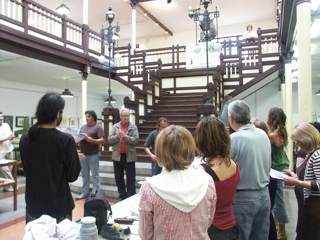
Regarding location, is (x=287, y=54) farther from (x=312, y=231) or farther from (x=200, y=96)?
(x=312, y=231)

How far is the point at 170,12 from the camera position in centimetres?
1130

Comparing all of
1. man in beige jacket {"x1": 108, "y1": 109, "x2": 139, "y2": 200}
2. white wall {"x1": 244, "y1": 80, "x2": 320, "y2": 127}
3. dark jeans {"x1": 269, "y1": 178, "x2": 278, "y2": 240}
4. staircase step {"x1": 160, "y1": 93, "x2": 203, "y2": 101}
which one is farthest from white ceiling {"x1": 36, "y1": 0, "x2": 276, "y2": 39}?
dark jeans {"x1": 269, "y1": 178, "x2": 278, "y2": 240}

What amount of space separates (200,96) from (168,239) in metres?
7.27

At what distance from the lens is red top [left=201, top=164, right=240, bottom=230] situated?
1.51m

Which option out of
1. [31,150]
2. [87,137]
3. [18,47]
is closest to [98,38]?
[18,47]

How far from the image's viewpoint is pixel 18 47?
6363 mm

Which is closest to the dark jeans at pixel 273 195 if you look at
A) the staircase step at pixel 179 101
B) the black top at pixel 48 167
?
the black top at pixel 48 167

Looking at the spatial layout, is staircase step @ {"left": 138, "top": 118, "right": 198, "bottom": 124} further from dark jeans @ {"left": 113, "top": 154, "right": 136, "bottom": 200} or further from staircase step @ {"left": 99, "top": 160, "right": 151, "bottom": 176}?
dark jeans @ {"left": 113, "top": 154, "right": 136, "bottom": 200}

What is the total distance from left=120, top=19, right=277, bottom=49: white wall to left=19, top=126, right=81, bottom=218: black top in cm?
1173

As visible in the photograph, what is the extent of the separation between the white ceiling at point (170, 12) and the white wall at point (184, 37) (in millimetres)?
208

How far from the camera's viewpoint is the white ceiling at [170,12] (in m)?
10.4

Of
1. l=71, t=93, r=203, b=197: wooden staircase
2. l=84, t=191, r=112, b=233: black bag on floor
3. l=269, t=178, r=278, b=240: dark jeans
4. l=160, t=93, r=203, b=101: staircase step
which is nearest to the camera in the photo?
l=84, t=191, r=112, b=233: black bag on floor

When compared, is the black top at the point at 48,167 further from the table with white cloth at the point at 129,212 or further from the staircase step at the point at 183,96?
the staircase step at the point at 183,96

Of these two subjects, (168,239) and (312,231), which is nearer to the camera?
(168,239)
